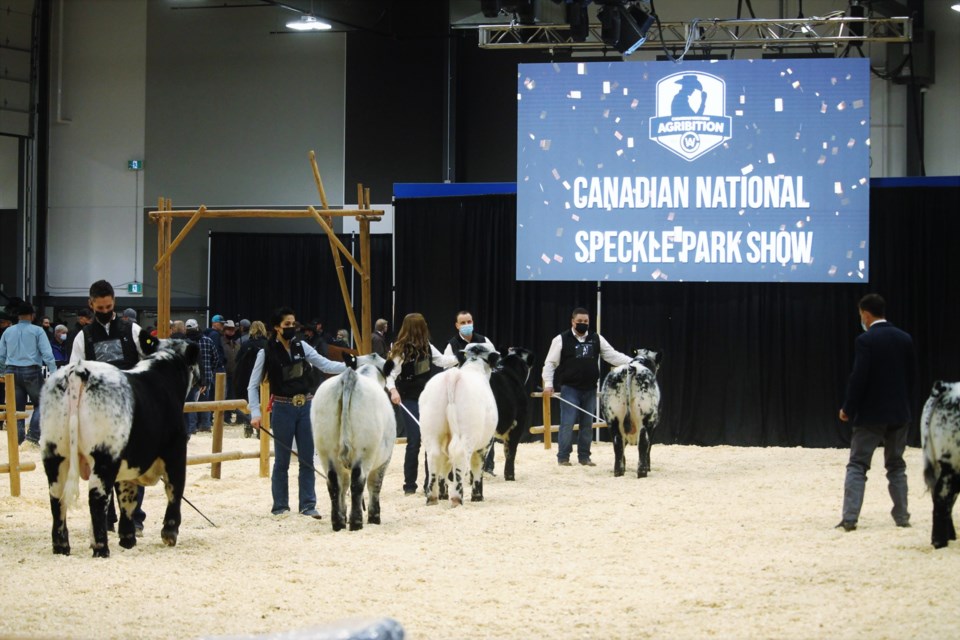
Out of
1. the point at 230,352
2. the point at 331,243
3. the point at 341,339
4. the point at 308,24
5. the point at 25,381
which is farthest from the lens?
the point at 308,24

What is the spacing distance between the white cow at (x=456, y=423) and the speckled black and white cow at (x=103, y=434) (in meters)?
2.41

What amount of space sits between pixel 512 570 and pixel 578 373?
6.13m

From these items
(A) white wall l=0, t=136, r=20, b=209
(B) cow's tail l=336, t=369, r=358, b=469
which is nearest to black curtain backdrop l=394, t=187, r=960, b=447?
(B) cow's tail l=336, t=369, r=358, b=469

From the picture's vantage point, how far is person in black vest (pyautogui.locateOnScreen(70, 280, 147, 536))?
7617 millimetres

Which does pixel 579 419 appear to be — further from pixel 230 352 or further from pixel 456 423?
pixel 230 352

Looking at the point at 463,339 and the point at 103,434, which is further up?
the point at 463,339

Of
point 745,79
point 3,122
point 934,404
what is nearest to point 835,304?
point 745,79

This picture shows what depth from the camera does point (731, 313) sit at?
15.6m

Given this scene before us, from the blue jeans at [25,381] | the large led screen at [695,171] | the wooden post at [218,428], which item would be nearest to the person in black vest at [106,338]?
the wooden post at [218,428]

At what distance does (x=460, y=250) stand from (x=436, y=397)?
23.4 feet

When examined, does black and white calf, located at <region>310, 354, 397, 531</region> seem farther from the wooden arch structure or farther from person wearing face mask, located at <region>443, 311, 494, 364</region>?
the wooden arch structure

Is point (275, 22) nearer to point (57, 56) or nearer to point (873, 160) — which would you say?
point (57, 56)

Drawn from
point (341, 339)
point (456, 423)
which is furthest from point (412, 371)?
point (341, 339)

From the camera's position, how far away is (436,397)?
9.42 metres
